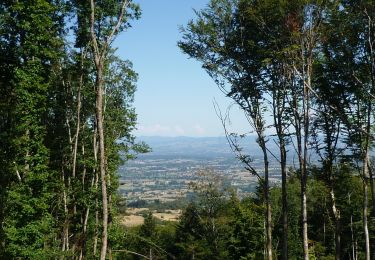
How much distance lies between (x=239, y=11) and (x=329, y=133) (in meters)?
8.96

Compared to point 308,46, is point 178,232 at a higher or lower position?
lower

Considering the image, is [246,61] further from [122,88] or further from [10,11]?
[122,88]

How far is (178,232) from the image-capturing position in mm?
59469

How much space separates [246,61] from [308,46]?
449 centimetres

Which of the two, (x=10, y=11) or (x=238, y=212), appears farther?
(x=238, y=212)

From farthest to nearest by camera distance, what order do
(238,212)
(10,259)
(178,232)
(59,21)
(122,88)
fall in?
1. (178,232)
2. (238,212)
3. (122,88)
4. (59,21)
5. (10,259)

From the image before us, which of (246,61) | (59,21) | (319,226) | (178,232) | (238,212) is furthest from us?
(178,232)

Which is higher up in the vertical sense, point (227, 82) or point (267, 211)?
point (227, 82)

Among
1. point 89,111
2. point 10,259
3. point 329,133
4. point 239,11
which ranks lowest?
point 10,259

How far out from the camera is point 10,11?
17703 millimetres

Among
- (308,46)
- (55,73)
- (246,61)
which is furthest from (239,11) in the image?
(55,73)

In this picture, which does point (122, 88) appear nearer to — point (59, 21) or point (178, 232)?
point (59, 21)

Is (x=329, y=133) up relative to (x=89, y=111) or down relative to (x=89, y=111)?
down

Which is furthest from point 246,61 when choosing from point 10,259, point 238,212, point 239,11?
point 238,212
